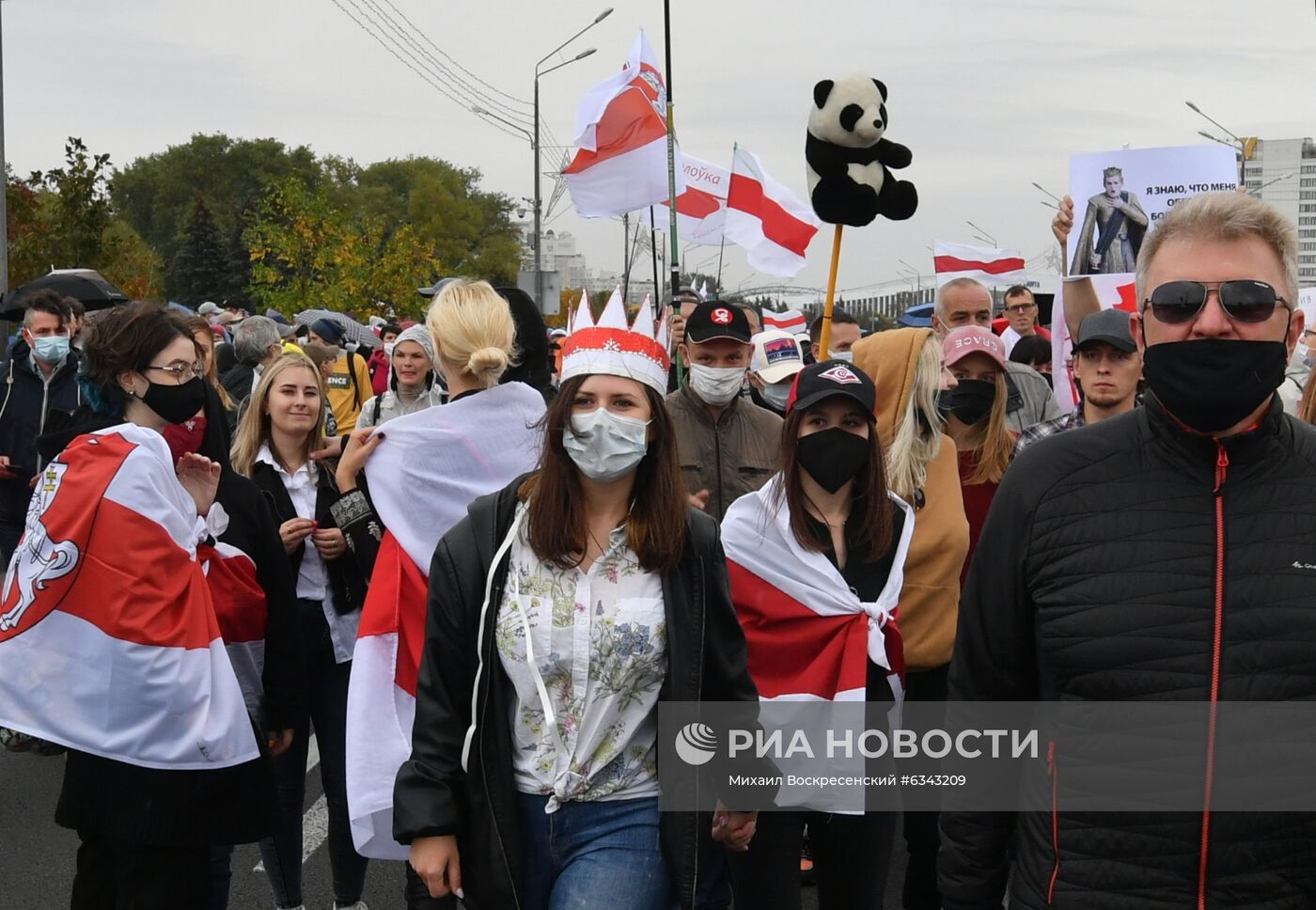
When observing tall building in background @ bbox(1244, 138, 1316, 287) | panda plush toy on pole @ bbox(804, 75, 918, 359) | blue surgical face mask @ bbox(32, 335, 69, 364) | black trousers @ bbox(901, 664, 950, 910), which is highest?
tall building in background @ bbox(1244, 138, 1316, 287)

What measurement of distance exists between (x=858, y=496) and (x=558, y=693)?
1.54 m

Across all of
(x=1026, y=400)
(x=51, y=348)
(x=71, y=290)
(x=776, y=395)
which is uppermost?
(x=71, y=290)

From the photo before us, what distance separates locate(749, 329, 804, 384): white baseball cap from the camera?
26.2 ft

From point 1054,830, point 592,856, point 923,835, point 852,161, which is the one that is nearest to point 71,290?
point 852,161

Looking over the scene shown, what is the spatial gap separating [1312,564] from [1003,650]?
1.83 feet

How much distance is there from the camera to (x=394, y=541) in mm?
3963

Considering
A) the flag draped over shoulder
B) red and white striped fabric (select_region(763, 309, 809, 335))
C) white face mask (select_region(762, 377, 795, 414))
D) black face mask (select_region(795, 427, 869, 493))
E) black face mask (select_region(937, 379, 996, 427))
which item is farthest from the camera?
red and white striped fabric (select_region(763, 309, 809, 335))

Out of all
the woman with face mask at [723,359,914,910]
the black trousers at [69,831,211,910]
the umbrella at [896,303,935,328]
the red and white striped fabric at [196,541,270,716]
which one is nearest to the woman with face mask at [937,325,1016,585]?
the woman with face mask at [723,359,914,910]

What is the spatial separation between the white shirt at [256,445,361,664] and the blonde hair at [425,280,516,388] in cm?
117

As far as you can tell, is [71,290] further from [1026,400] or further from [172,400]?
[1026,400]

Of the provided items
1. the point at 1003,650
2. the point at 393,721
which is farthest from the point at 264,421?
the point at 1003,650

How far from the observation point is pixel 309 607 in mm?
4805

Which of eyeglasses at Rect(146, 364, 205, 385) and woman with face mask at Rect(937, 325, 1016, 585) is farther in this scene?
woman with face mask at Rect(937, 325, 1016, 585)

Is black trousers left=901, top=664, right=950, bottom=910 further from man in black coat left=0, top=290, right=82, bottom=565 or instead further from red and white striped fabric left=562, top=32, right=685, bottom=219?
red and white striped fabric left=562, top=32, right=685, bottom=219
